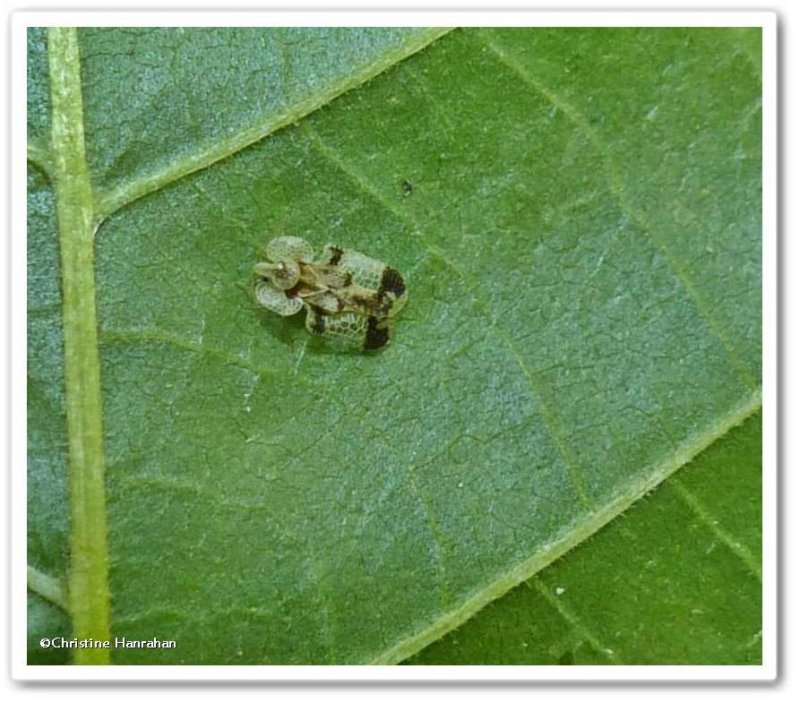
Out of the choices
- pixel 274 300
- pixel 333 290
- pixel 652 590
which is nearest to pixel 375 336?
pixel 333 290

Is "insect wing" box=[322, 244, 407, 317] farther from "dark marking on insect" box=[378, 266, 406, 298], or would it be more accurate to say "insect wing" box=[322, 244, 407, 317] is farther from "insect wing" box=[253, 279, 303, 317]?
"insect wing" box=[253, 279, 303, 317]

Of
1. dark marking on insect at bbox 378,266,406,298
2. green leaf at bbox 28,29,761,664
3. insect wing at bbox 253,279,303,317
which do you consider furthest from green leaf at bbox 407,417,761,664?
insect wing at bbox 253,279,303,317

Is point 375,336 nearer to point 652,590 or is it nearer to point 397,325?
point 397,325

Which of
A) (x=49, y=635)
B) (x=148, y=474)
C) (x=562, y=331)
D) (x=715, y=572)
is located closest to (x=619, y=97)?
(x=562, y=331)

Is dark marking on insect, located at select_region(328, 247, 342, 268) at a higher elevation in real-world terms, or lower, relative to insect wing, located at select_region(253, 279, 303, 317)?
higher

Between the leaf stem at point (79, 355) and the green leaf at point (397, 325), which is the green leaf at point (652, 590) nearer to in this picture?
the green leaf at point (397, 325)
